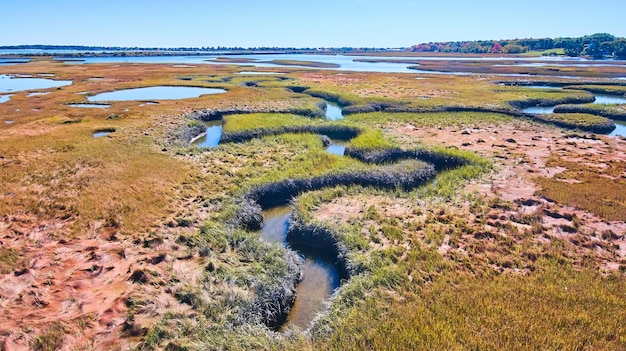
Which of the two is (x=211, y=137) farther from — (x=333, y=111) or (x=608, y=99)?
(x=608, y=99)

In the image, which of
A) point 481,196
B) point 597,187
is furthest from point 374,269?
point 597,187

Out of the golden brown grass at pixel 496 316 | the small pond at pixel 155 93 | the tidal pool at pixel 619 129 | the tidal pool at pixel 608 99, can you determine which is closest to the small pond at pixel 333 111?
the small pond at pixel 155 93

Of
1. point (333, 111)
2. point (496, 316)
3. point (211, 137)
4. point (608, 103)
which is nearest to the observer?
point (496, 316)

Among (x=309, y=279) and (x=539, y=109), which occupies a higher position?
(x=539, y=109)

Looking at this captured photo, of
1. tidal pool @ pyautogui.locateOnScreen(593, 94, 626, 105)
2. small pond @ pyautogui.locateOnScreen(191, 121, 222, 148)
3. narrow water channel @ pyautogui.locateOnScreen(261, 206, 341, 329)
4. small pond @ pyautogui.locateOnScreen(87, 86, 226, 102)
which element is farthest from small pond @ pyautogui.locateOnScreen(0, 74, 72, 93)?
tidal pool @ pyautogui.locateOnScreen(593, 94, 626, 105)

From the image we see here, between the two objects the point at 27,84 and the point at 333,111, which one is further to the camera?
the point at 27,84

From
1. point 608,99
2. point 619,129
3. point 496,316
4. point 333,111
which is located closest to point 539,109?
point 619,129

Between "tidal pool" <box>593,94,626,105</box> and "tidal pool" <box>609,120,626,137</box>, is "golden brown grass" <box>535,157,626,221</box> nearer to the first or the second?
"tidal pool" <box>609,120,626,137</box>

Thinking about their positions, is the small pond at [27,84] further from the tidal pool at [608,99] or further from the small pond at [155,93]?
the tidal pool at [608,99]
